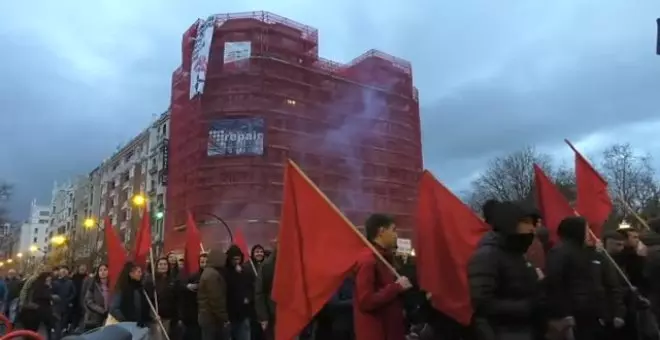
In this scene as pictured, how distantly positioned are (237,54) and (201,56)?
2.72m

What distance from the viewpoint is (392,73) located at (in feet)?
176

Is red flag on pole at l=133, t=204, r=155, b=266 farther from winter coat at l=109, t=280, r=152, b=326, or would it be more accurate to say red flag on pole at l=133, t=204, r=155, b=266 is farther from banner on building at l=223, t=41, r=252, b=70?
banner on building at l=223, t=41, r=252, b=70

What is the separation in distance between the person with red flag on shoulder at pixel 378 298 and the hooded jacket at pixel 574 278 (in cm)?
113

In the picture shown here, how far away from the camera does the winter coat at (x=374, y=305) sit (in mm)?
5456

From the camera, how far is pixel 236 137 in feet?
151

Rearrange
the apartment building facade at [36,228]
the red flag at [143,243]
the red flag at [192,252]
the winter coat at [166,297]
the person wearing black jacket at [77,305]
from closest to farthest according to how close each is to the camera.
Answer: the winter coat at [166,297] < the red flag at [143,243] < the red flag at [192,252] < the person wearing black jacket at [77,305] < the apartment building facade at [36,228]

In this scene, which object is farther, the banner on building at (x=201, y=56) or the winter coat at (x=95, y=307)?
the banner on building at (x=201, y=56)

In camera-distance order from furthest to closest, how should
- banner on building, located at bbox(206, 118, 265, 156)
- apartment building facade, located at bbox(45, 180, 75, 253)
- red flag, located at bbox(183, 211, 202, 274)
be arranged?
apartment building facade, located at bbox(45, 180, 75, 253)
banner on building, located at bbox(206, 118, 265, 156)
red flag, located at bbox(183, 211, 202, 274)

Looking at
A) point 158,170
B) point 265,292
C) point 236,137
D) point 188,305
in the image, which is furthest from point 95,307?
point 158,170

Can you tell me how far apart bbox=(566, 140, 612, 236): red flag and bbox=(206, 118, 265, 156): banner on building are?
124ft

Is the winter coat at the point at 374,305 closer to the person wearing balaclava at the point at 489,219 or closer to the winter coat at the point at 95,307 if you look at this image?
the person wearing balaclava at the point at 489,219

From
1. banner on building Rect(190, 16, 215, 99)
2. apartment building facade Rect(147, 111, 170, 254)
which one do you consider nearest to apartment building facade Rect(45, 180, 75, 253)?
apartment building facade Rect(147, 111, 170, 254)

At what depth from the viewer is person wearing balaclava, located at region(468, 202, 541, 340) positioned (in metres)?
4.57

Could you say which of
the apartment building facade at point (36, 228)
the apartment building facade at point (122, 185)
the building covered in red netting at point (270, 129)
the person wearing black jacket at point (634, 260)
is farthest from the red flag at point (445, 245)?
the apartment building facade at point (36, 228)
